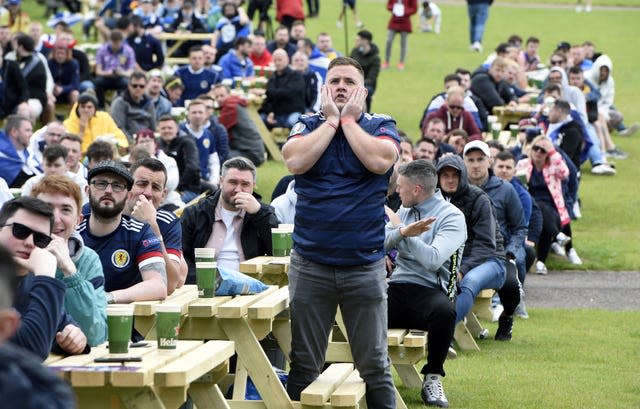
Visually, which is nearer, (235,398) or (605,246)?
(235,398)

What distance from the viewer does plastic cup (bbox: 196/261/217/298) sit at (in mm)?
6973

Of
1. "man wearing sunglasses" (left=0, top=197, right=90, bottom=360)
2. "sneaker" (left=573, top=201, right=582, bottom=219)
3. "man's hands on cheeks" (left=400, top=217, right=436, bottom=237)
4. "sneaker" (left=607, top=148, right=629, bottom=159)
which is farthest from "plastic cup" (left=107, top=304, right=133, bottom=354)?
"sneaker" (left=607, top=148, right=629, bottom=159)

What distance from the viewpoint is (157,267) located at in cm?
716

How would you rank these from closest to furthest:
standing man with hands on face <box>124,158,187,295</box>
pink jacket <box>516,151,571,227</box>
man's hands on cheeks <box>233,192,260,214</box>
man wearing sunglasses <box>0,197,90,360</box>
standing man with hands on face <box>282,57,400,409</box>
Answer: man wearing sunglasses <box>0,197,90,360</box> < standing man with hands on face <box>282,57,400,409</box> < standing man with hands on face <box>124,158,187,295</box> < man's hands on cheeks <box>233,192,260,214</box> < pink jacket <box>516,151,571,227</box>

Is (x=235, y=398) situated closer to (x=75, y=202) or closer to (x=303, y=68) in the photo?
(x=75, y=202)

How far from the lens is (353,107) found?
6539mm

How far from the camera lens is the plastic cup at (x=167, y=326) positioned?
5.71 meters

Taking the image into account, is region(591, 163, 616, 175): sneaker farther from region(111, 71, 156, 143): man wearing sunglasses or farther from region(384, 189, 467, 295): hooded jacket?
region(384, 189, 467, 295): hooded jacket

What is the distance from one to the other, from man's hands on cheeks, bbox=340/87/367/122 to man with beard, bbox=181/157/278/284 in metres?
2.41

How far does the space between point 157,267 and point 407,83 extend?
2383cm

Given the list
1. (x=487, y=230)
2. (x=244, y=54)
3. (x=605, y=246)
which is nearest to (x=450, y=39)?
(x=244, y=54)

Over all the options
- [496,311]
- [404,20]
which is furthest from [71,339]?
[404,20]

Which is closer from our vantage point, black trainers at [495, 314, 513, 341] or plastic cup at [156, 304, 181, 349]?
plastic cup at [156, 304, 181, 349]

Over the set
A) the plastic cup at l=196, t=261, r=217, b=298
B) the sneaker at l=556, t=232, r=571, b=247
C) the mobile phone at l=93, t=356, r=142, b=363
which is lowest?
the sneaker at l=556, t=232, r=571, b=247
